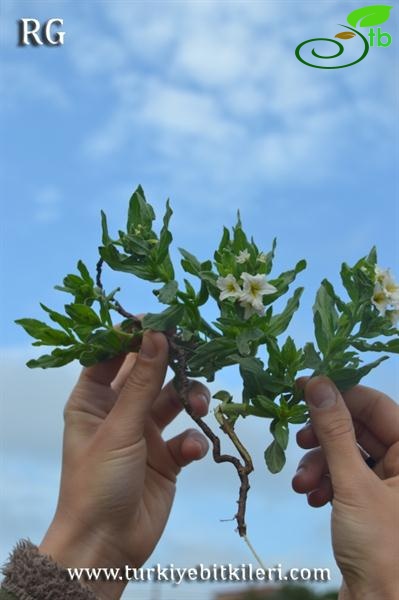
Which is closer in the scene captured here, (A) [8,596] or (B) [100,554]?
(A) [8,596]

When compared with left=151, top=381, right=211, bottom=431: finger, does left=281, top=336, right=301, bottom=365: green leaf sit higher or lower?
higher

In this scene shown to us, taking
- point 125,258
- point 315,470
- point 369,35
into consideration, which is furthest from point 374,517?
point 369,35

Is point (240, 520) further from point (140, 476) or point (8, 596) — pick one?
point (8, 596)

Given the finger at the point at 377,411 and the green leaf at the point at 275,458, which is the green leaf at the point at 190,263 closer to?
the green leaf at the point at 275,458

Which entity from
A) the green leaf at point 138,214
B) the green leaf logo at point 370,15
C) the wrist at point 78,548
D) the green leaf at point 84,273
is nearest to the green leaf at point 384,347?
the green leaf at point 138,214

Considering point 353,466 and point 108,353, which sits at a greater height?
point 108,353

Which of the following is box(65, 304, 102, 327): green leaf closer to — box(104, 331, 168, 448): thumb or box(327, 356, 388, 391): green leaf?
box(104, 331, 168, 448): thumb

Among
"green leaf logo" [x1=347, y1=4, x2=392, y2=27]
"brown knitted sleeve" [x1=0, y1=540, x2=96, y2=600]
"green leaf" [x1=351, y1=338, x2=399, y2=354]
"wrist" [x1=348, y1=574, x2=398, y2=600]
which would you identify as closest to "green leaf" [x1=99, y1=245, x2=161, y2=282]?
"green leaf" [x1=351, y1=338, x2=399, y2=354]

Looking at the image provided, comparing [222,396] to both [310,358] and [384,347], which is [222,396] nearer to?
[310,358]
